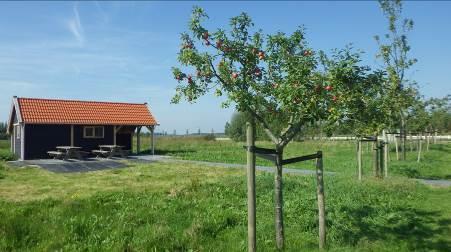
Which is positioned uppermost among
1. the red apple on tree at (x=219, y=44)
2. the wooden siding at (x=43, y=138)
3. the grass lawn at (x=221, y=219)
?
the red apple on tree at (x=219, y=44)

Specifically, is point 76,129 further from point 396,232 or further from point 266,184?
point 396,232

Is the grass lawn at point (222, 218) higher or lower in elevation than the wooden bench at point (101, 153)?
lower

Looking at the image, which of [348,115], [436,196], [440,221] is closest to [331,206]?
[440,221]

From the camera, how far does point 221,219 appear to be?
27.2 feet

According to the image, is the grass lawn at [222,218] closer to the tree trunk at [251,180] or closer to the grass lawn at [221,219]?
the grass lawn at [221,219]

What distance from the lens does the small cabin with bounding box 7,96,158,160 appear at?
26547mm

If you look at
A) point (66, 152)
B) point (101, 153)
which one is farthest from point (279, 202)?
point (101, 153)

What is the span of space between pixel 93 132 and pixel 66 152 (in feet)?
12.3

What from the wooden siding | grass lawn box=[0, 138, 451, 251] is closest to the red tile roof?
the wooden siding

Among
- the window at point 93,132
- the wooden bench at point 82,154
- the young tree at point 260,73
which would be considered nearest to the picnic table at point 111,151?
the wooden bench at point 82,154

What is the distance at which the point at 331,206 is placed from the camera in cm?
905

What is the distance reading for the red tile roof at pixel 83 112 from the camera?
2690 centimetres

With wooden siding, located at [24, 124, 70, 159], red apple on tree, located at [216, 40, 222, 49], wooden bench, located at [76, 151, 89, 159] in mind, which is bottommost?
wooden bench, located at [76, 151, 89, 159]

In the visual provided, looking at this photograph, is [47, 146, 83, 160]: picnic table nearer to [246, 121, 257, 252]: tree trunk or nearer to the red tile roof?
the red tile roof
